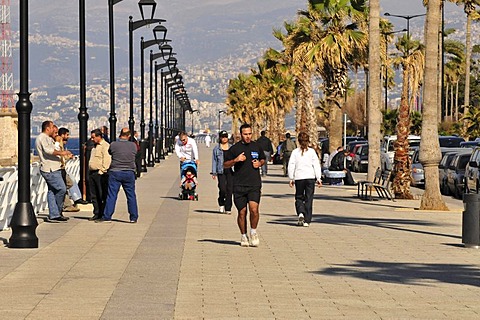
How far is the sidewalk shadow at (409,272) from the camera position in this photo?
1369 cm

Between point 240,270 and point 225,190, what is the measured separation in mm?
11206

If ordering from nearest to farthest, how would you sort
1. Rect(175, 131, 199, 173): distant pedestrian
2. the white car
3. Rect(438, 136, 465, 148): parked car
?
1. Rect(175, 131, 199, 173): distant pedestrian
2. the white car
3. Rect(438, 136, 465, 148): parked car

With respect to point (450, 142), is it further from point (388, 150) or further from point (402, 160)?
point (402, 160)

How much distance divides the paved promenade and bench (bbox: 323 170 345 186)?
1497 centimetres

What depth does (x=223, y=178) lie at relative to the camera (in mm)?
26062

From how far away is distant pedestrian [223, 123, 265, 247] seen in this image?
57.9ft

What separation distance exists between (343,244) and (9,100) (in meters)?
129

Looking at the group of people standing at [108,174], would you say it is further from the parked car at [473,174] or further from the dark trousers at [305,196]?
the parked car at [473,174]

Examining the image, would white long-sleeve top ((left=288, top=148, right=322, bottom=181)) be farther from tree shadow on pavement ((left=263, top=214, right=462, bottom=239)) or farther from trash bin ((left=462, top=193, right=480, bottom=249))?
trash bin ((left=462, top=193, right=480, bottom=249))

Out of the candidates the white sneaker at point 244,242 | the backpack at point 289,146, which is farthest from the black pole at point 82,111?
the backpack at point 289,146

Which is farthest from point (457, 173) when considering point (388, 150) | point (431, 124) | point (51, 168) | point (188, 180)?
point (51, 168)

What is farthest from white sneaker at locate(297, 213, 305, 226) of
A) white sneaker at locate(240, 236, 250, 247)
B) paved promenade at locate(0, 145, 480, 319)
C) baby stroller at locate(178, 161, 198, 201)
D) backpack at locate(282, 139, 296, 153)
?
backpack at locate(282, 139, 296, 153)

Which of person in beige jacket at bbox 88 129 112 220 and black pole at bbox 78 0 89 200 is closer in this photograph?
person in beige jacket at bbox 88 129 112 220

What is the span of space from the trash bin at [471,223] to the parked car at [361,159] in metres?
37.2
